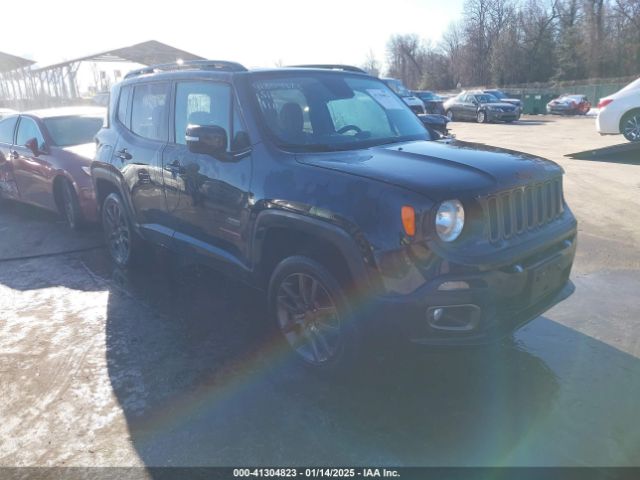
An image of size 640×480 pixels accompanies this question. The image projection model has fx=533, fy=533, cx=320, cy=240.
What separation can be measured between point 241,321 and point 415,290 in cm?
206

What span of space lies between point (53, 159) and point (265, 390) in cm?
545

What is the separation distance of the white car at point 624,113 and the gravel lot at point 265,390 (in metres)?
9.75

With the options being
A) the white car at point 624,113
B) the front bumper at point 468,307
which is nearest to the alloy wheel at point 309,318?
the front bumper at point 468,307

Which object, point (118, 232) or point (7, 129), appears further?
point (7, 129)

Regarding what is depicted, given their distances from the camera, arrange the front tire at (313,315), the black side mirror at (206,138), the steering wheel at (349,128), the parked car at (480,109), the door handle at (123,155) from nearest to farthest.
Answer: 1. the front tire at (313,315)
2. the black side mirror at (206,138)
3. the steering wheel at (349,128)
4. the door handle at (123,155)
5. the parked car at (480,109)

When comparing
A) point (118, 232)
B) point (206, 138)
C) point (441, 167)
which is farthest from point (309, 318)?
point (118, 232)

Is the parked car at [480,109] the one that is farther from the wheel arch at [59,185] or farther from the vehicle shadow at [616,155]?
the wheel arch at [59,185]

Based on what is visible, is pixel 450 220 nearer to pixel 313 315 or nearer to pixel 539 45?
pixel 313 315

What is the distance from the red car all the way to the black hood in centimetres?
457

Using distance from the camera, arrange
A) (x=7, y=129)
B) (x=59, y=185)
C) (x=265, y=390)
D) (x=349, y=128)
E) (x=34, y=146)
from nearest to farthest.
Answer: (x=265, y=390) < (x=349, y=128) < (x=59, y=185) < (x=34, y=146) < (x=7, y=129)

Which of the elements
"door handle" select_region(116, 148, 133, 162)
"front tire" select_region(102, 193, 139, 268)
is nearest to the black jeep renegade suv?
"door handle" select_region(116, 148, 133, 162)

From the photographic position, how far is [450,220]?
2.94 meters

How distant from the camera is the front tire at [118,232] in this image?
5.47m

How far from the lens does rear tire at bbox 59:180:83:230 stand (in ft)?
23.0
